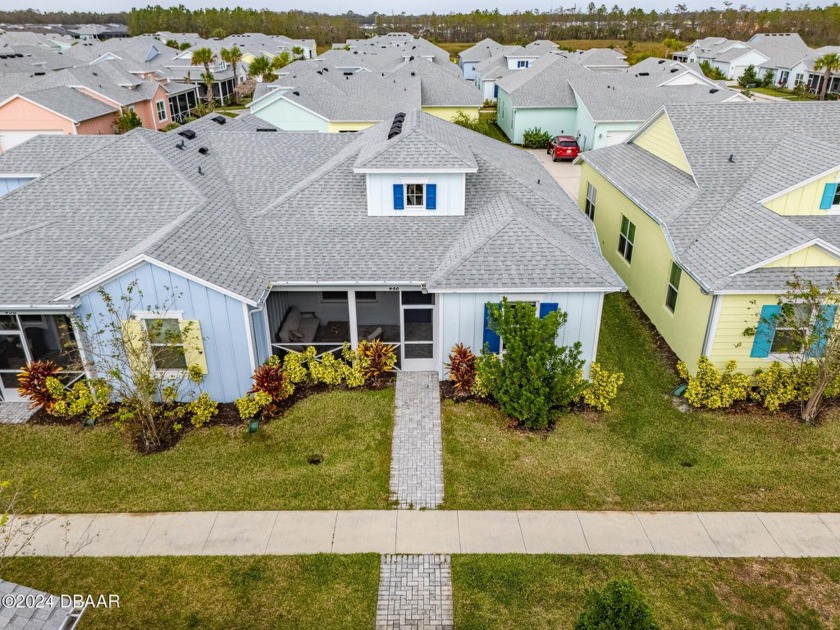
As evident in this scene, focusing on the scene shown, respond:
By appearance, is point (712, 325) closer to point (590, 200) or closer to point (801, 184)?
point (801, 184)

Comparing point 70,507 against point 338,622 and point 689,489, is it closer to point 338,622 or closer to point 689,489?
point 338,622

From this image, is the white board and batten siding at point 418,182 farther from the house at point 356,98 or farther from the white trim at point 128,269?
the house at point 356,98

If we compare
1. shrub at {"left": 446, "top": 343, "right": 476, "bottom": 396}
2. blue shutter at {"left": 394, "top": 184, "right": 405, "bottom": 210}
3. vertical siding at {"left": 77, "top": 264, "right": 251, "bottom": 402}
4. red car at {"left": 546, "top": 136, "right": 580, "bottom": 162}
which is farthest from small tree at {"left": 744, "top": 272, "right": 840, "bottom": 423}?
red car at {"left": 546, "top": 136, "right": 580, "bottom": 162}

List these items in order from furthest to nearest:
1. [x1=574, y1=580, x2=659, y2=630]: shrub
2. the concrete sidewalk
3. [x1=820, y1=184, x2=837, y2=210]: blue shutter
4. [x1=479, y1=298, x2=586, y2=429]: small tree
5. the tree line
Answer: the tree line, [x1=820, y1=184, x2=837, y2=210]: blue shutter, [x1=479, y1=298, x2=586, y2=429]: small tree, the concrete sidewalk, [x1=574, y1=580, x2=659, y2=630]: shrub

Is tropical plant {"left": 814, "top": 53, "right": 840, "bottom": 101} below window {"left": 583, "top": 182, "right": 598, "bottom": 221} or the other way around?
the other way around

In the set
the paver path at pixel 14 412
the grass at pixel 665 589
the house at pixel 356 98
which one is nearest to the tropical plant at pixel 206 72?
the house at pixel 356 98

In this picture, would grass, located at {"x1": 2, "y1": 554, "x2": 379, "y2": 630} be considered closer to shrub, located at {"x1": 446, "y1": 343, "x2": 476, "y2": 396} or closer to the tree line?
shrub, located at {"x1": 446, "y1": 343, "x2": 476, "y2": 396}

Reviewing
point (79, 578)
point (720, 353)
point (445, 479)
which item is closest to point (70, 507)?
point (79, 578)

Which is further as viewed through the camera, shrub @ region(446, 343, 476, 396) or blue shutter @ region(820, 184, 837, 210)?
blue shutter @ region(820, 184, 837, 210)
